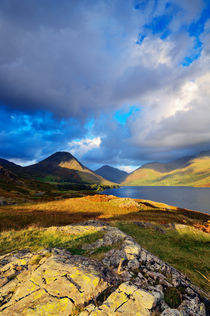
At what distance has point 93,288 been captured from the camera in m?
5.13

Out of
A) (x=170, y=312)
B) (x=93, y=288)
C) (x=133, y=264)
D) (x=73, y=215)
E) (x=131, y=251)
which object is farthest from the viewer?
(x=73, y=215)

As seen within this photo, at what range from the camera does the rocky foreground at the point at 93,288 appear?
4.43m

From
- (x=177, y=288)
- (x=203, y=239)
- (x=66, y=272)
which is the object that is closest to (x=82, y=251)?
(x=66, y=272)

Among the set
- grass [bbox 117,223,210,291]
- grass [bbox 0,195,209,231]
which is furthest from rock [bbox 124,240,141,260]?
grass [bbox 0,195,209,231]

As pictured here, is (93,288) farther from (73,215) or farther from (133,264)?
(73,215)

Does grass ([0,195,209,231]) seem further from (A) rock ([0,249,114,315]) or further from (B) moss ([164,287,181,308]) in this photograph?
(B) moss ([164,287,181,308])

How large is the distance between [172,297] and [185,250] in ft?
40.9

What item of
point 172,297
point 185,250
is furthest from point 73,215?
point 172,297

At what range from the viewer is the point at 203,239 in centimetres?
1995

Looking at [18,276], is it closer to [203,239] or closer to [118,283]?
[118,283]

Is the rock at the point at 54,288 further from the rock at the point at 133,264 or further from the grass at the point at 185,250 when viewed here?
the grass at the point at 185,250

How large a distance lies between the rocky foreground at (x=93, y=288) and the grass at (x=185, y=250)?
2.81 m

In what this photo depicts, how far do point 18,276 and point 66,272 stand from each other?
6.75 ft

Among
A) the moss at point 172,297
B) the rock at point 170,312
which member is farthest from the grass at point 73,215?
the rock at point 170,312
